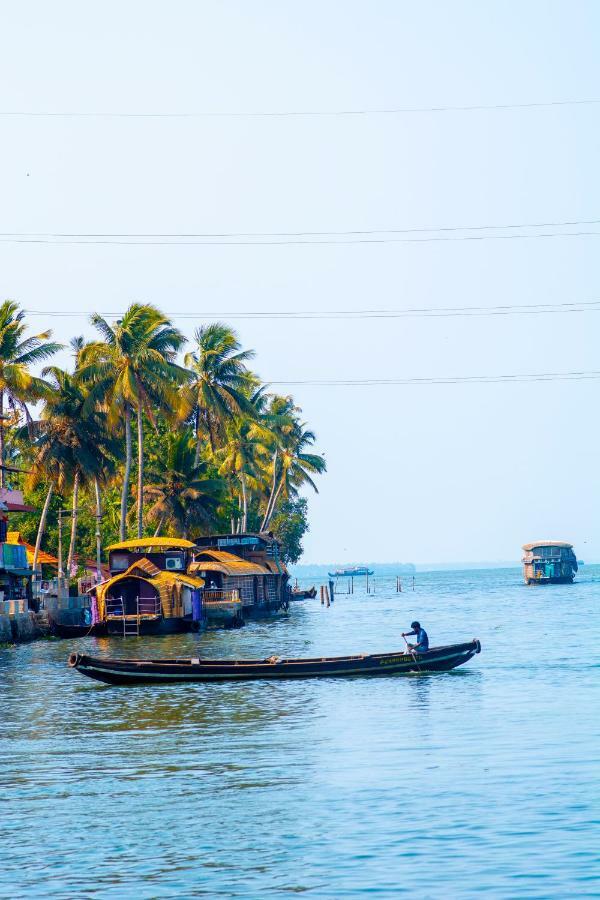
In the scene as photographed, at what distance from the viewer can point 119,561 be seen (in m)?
70.2

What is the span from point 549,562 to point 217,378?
2701 inches

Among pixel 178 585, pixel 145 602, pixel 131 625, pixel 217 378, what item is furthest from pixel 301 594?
pixel 131 625

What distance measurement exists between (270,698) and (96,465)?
41.9 m

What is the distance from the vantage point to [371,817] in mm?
19703

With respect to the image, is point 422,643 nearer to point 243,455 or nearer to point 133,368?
point 133,368

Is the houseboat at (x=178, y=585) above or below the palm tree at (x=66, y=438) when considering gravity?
below

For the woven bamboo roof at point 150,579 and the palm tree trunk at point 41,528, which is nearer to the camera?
the woven bamboo roof at point 150,579

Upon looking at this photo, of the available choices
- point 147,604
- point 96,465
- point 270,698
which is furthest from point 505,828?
point 96,465

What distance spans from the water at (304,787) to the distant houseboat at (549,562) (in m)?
104

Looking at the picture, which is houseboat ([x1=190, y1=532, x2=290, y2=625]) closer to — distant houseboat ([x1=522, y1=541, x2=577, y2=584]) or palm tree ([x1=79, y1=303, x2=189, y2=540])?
palm tree ([x1=79, y1=303, x2=189, y2=540])

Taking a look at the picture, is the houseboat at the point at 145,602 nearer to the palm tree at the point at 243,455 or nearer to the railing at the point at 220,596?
the railing at the point at 220,596

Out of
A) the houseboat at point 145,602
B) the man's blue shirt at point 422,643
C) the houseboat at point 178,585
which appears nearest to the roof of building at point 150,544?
the houseboat at point 178,585

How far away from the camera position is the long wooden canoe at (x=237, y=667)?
35.9m

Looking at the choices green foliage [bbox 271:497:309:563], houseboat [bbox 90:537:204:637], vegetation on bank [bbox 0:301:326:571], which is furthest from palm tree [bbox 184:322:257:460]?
green foliage [bbox 271:497:309:563]
